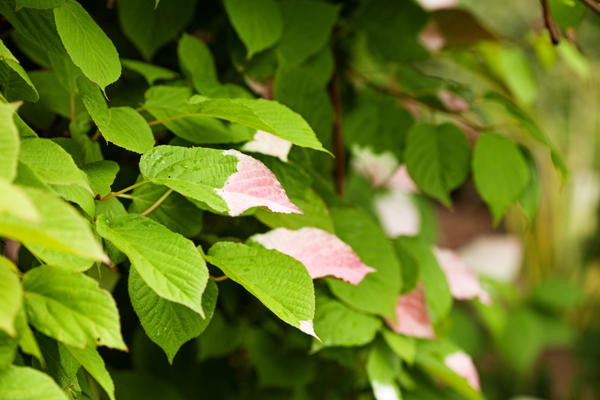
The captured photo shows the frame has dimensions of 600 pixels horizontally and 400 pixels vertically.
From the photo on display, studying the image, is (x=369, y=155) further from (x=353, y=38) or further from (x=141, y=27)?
(x=141, y=27)

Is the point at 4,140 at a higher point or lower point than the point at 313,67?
higher

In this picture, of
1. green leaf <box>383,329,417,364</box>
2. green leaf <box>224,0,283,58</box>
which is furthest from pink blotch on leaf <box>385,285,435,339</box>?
green leaf <box>224,0,283,58</box>

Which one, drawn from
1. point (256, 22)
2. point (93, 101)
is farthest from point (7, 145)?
point (256, 22)

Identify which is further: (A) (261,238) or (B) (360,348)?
(B) (360,348)

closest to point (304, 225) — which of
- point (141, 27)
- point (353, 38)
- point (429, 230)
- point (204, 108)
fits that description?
point (204, 108)

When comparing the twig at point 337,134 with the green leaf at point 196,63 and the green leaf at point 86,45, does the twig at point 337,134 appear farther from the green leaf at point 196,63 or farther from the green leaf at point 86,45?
the green leaf at point 86,45

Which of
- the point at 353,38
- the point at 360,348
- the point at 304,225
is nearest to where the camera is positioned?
the point at 304,225

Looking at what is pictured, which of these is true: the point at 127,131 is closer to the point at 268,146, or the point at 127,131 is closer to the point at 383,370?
the point at 268,146
